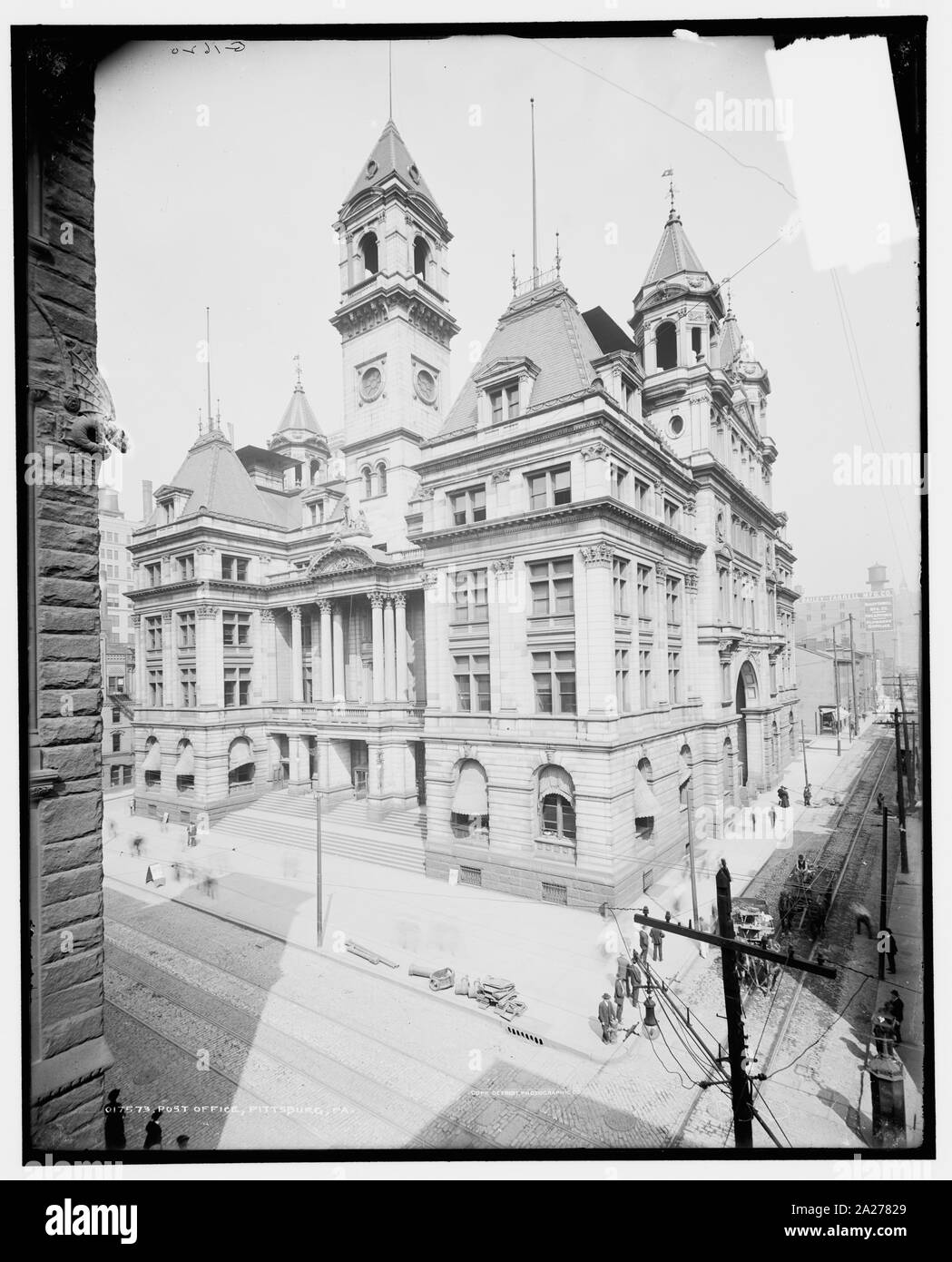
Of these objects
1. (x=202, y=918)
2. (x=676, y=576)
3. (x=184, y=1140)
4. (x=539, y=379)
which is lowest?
(x=202, y=918)

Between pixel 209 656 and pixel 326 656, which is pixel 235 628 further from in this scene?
pixel 326 656

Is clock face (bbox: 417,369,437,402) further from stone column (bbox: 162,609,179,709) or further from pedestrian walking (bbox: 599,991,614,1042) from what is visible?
pedestrian walking (bbox: 599,991,614,1042)

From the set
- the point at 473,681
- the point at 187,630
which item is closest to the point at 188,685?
the point at 187,630

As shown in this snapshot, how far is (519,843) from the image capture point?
1770 cm

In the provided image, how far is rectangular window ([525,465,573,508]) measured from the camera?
55.9 ft

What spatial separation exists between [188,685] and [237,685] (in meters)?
3.14

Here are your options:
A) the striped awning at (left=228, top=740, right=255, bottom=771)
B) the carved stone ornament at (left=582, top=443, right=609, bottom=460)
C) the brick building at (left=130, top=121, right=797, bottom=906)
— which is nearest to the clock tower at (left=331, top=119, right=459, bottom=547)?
the brick building at (left=130, top=121, right=797, bottom=906)

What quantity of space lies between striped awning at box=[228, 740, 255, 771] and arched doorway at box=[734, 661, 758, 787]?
768 inches

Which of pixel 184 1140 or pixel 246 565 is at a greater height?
pixel 246 565

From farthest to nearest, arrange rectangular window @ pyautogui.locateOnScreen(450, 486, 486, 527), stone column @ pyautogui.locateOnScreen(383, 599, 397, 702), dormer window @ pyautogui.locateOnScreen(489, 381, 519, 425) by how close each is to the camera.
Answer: stone column @ pyautogui.locateOnScreen(383, 599, 397, 702) → rectangular window @ pyautogui.locateOnScreen(450, 486, 486, 527) → dormer window @ pyautogui.locateOnScreen(489, 381, 519, 425)

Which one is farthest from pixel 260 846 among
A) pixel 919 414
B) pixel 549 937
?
pixel 919 414
